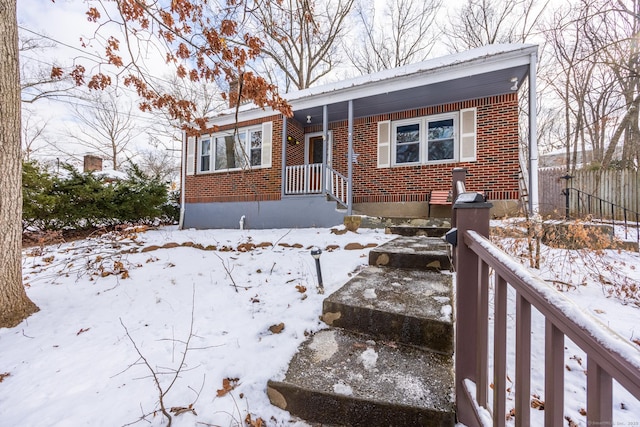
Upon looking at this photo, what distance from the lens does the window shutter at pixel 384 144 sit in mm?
7543

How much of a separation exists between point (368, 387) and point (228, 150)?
8841mm

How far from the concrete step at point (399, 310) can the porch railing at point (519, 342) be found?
1.36 ft

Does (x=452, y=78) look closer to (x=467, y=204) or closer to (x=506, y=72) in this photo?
(x=506, y=72)

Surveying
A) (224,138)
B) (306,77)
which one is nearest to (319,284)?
(224,138)

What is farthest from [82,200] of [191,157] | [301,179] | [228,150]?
[301,179]

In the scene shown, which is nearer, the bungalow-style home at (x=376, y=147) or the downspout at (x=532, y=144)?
the downspout at (x=532, y=144)

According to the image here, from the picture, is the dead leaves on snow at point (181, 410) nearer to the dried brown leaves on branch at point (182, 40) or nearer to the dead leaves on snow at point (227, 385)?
the dead leaves on snow at point (227, 385)

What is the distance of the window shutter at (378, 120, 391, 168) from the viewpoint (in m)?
7.54

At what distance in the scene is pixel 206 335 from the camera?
2252 mm

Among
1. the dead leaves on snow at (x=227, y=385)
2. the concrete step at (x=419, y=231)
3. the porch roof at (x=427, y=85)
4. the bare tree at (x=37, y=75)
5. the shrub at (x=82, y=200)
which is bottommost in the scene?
the dead leaves on snow at (x=227, y=385)

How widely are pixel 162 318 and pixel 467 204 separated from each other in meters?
2.82

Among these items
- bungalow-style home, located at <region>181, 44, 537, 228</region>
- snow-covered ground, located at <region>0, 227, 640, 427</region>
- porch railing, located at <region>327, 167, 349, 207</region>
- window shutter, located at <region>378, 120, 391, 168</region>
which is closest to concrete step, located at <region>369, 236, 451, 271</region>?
snow-covered ground, located at <region>0, 227, 640, 427</region>

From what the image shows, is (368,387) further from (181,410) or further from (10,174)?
(10,174)

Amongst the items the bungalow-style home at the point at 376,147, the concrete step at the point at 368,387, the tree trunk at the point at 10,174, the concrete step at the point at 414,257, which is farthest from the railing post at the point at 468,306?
the bungalow-style home at the point at 376,147
